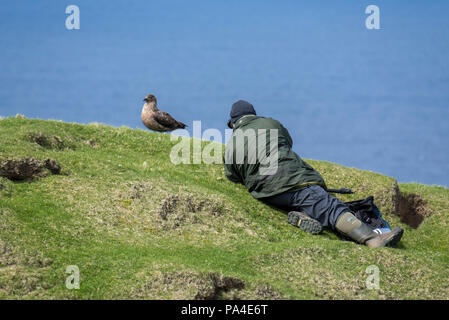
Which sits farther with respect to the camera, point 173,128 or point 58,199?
point 173,128

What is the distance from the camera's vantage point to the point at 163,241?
9969mm

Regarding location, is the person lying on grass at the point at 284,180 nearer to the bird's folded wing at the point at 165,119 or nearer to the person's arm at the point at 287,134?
the person's arm at the point at 287,134

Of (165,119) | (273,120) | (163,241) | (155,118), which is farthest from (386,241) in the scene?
(155,118)

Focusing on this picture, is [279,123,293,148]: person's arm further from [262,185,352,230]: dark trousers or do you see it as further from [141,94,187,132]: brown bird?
[141,94,187,132]: brown bird

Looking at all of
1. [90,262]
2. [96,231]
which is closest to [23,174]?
[96,231]

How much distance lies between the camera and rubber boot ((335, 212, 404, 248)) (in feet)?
36.4

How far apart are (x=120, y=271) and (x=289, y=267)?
2844 mm

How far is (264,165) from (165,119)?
601 cm

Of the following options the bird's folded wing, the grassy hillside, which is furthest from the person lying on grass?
the bird's folded wing

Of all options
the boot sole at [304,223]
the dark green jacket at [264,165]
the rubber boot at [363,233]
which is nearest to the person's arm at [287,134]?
the dark green jacket at [264,165]

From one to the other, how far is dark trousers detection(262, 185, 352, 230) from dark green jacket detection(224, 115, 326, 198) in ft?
0.55
